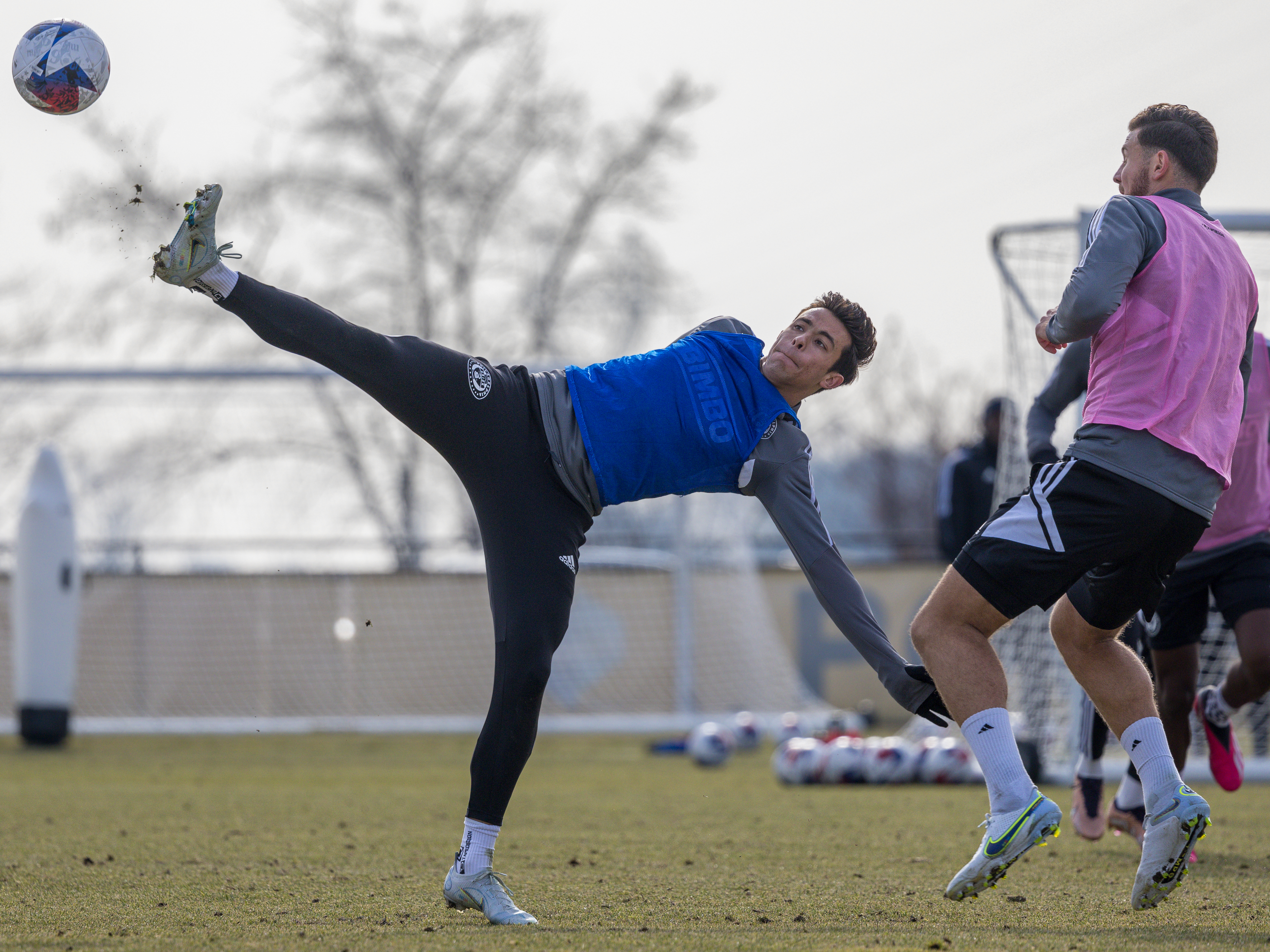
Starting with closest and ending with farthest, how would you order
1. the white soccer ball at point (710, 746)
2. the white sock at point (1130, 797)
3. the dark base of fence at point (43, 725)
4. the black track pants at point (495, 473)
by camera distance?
the black track pants at point (495, 473), the white sock at point (1130, 797), the white soccer ball at point (710, 746), the dark base of fence at point (43, 725)

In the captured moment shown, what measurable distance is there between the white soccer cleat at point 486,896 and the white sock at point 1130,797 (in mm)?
2918

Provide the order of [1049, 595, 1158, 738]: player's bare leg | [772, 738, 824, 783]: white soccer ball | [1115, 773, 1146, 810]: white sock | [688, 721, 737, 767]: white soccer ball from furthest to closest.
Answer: [688, 721, 737, 767]: white soccer ball, [772, 738, 824, 783]: white soccer ball, [1115, 773, 1146, 810]: white sock, [1049, 595, 1158, 738]: player's bare leg

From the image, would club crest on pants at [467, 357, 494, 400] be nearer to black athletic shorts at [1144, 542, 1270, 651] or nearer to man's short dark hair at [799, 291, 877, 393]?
man's short dark hair at [799, 291, 877, 393]

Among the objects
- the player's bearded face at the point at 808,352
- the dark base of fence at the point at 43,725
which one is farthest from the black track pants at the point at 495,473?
the dark base of fence at the point at 43,725

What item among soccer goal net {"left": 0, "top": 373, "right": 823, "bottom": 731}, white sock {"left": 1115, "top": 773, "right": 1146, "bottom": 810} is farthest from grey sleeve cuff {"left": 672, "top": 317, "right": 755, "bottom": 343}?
soccer goal net {"left": 0, "top": 373, "right": 823, "bottom": 731}

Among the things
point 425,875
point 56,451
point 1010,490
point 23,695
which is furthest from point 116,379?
point 425,875

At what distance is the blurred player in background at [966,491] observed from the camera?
9.79 meters

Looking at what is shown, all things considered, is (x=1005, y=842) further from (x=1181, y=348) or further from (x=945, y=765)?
(x=945, y=765)

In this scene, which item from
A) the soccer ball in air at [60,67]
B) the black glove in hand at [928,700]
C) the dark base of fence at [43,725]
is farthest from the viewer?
the dark base of fence at [43,725]

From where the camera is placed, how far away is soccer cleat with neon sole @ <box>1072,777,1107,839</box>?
5.88 m

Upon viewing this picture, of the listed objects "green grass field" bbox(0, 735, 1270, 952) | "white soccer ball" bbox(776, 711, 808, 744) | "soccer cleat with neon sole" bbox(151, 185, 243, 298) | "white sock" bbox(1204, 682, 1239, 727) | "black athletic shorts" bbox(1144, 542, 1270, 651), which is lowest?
"white soccer ball" bbox(776, 711, 808, 744)

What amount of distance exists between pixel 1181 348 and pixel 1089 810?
2746 mm

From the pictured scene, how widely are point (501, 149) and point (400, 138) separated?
195cm

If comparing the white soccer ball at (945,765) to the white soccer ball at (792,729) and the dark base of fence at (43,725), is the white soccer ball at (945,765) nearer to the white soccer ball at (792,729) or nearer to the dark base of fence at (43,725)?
the white soccer ball at (792,729)
